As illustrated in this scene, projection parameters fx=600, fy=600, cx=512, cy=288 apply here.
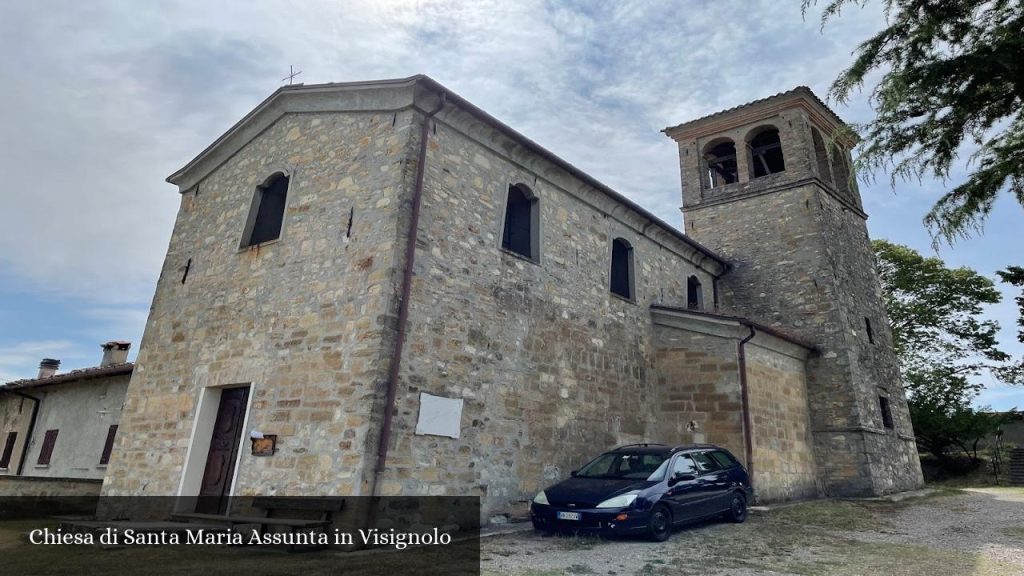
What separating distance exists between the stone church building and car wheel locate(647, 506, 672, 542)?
7.24 feet

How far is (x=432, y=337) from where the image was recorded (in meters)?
8.02

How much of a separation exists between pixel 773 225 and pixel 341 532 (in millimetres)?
13991

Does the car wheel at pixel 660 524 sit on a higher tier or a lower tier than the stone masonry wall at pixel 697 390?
lower

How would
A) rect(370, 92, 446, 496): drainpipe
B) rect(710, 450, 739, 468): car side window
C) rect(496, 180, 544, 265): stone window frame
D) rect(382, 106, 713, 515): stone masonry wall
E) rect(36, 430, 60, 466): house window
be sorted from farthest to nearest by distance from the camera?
rect(36, 430, 60, 466): house window, rect(496, 180, 544, 265): stone window frame, rect(710, 450, 739, 468): car side window, rect(382, 106, 713, 515): stone masonry wall, rect(370, 92, 446, 496): drainpipe

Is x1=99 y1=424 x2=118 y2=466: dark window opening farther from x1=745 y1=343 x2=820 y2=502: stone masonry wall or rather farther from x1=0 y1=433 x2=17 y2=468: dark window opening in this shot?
x1=745 y1=343 x2=820 y2=502: stone masonry wall

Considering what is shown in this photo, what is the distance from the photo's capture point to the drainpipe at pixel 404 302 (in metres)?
7.02

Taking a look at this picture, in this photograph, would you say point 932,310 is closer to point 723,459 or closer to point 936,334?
point 936,334

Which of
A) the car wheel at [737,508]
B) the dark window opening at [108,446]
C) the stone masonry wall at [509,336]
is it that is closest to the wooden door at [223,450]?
the stone masonry wall at [509,336]

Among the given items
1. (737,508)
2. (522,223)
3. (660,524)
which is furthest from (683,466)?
(522,223)

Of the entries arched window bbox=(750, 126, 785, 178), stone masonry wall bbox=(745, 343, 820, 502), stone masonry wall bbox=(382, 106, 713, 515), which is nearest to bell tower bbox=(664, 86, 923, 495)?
arched window bbox=(750, 126, 785, 178)

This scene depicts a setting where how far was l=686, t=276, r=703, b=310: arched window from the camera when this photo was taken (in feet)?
49.4

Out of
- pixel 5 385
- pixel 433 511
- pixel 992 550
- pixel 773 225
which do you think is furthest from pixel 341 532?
pixel 5 385

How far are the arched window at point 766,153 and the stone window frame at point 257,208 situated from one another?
1332cm

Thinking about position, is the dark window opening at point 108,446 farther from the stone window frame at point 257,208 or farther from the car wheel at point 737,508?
the car wheel at point 737,508
